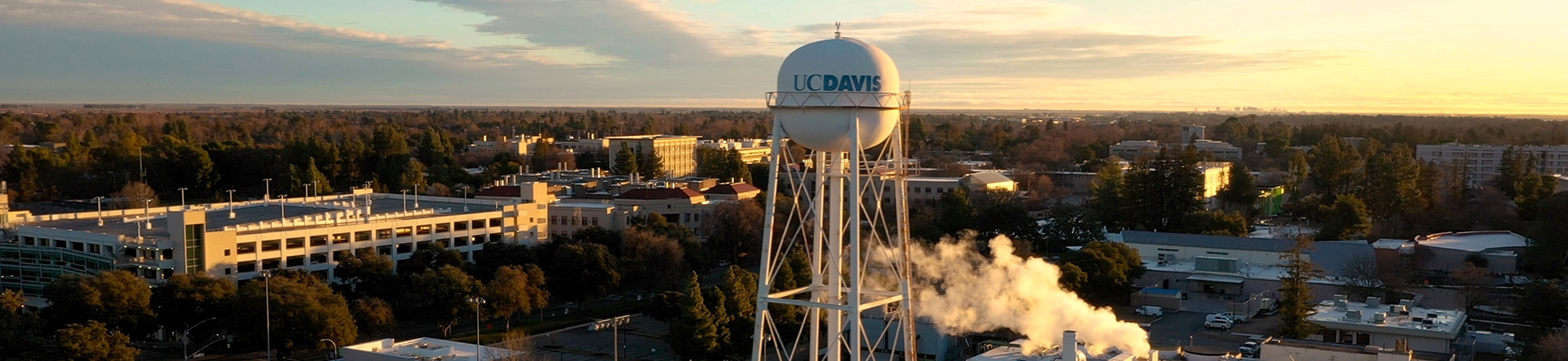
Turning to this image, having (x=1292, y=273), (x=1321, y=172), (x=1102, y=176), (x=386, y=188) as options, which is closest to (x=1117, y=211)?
(x=1102, y=176)

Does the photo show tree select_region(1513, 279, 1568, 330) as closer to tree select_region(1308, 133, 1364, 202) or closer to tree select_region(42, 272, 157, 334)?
tree select_region(1308, 133, 1364, 202)

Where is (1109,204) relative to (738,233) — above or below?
above

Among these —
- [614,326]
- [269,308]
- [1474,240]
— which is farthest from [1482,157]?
[269,308]

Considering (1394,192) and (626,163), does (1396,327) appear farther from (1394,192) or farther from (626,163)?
(626,163)

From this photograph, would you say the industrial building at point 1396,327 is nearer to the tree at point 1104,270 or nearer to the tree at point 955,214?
the tree at point 1104,270

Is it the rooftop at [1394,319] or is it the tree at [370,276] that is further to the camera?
the tree at [370,276]

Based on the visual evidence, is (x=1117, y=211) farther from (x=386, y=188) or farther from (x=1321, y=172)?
(x=386, y=188)

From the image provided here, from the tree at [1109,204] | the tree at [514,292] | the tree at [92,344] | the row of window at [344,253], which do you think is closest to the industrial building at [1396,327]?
the tree at [1109,204]
